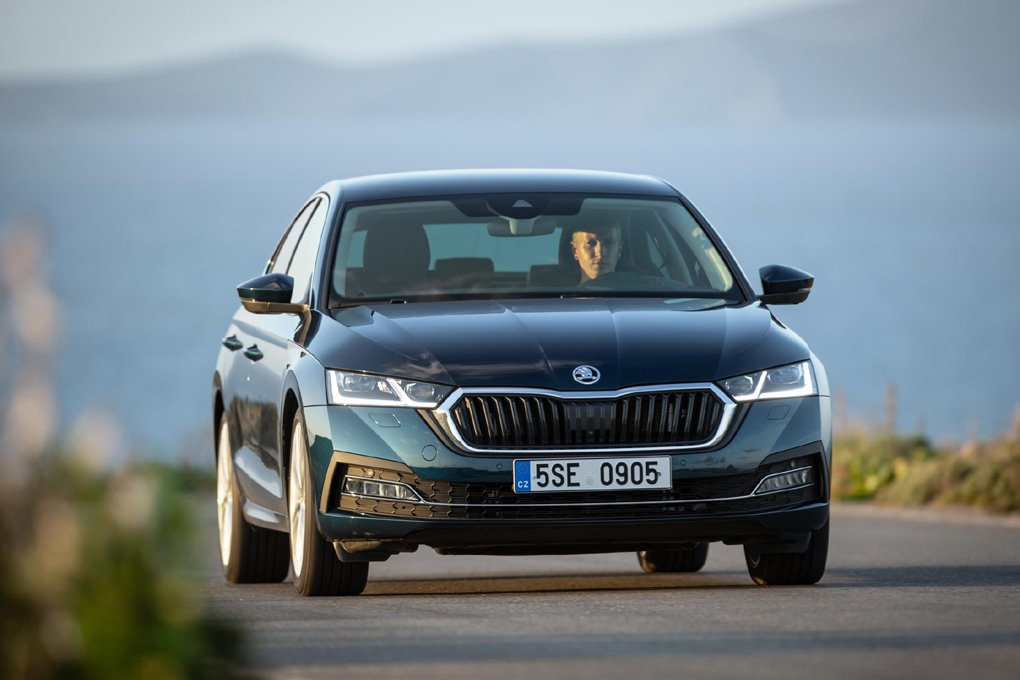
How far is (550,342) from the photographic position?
845cm

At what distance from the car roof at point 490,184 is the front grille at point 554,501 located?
2246mm

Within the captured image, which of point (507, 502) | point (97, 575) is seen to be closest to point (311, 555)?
point (507, 502)

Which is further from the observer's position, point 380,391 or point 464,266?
point 464,266

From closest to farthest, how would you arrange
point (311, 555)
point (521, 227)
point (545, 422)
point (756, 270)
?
1. point (545, 422)
2. point (311, 555)
3. point (521, 227)
4. point (756, 270)

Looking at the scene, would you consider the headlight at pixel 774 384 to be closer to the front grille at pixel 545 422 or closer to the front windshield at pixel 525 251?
the front grille at pixel 545 422

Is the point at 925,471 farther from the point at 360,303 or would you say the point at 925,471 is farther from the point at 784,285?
the point at 360,303

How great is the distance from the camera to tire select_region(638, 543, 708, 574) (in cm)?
1091

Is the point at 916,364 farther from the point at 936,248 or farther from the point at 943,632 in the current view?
the point at 943,632

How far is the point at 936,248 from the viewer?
149250mm

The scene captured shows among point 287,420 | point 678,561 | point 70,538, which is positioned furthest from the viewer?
point 678,561

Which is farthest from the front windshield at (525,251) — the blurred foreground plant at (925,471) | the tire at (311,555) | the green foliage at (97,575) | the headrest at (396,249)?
the blurred foreground plant at (925,471)

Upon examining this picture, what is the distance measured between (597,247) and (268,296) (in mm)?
1637

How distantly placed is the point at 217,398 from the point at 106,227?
152 meters

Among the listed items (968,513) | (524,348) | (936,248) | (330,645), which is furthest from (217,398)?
(936,248)
